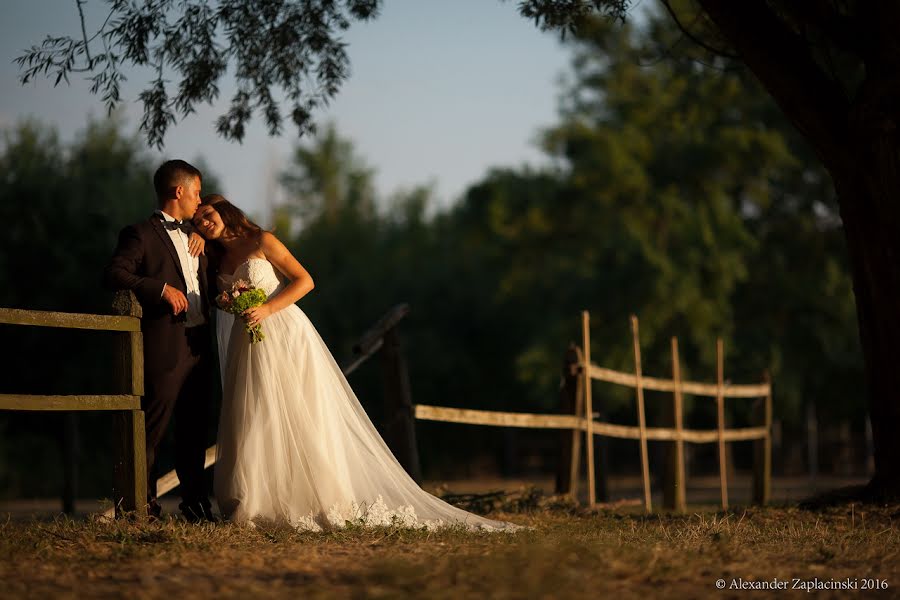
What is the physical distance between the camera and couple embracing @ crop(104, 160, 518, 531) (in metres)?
6.74

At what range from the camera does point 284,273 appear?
288 inches

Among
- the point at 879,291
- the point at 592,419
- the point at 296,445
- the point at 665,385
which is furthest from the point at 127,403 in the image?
the point at 665,385

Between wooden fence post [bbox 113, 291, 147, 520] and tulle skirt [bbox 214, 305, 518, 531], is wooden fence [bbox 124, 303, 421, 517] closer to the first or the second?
tulle skirt [bbox 214, 305, 518, 531]

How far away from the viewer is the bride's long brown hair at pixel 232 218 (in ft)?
23.6

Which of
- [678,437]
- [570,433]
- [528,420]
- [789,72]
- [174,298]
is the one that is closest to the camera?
[174,298]

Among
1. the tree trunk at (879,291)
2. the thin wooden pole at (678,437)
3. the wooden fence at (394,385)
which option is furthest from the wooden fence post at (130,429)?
the thin wooden pole at (678,437)

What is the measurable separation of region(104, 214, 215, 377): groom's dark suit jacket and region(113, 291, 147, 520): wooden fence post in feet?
0.37

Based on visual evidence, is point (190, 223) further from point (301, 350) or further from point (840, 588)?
point (840, 588)

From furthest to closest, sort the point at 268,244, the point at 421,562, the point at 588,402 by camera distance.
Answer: the point at 588,402
the point at 268,244
the point at 421,562

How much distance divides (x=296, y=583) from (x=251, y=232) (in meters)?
3.00

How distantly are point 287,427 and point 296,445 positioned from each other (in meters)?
0.12

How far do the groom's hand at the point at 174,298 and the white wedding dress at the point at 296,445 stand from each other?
0.44 m

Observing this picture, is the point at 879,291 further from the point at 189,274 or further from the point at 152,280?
the point at 152,280

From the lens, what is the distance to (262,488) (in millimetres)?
6707
